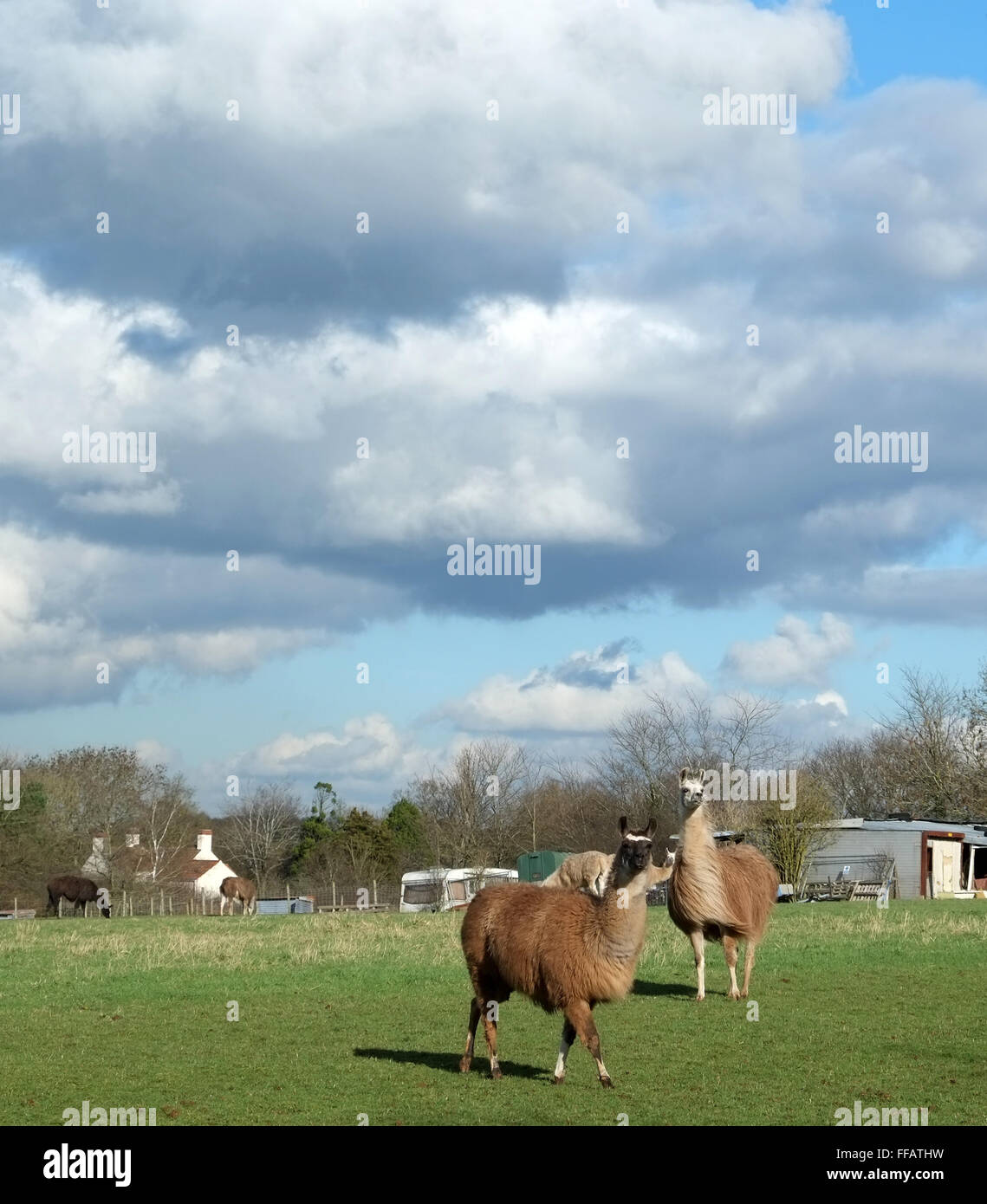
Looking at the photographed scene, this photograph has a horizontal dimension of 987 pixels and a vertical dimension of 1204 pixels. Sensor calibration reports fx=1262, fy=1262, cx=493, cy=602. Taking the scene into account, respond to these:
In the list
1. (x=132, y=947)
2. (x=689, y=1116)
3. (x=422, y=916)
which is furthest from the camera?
(x=422, y=916)

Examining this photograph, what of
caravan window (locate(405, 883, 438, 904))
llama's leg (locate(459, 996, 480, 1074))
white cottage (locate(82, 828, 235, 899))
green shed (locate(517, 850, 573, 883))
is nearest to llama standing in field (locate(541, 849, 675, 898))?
llama's leg (locate(459, 996, 480, 1074))

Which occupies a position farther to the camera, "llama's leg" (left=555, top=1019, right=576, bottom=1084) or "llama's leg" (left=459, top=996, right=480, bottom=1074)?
"llama's leg" (left=459, top=996, right=480, bottom=1074)

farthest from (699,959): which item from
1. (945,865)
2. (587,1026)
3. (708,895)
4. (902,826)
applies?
(945,865)

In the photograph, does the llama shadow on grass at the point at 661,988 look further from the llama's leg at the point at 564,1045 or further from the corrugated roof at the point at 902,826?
the corrugated roof at the point at 902,826

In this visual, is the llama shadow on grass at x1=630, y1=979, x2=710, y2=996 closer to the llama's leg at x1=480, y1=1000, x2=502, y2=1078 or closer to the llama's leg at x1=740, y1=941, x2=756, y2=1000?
the llama's leg at x1=740, y1=941, x2=756, y2=1000

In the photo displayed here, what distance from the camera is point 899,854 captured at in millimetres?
50156

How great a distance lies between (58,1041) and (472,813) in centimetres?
5753

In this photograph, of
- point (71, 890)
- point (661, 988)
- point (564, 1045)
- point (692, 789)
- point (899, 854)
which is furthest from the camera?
point (899, 854)

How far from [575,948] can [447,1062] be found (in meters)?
2.43

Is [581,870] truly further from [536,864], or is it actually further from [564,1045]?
[536,864]

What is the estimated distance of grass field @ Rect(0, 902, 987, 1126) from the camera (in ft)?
31.2
